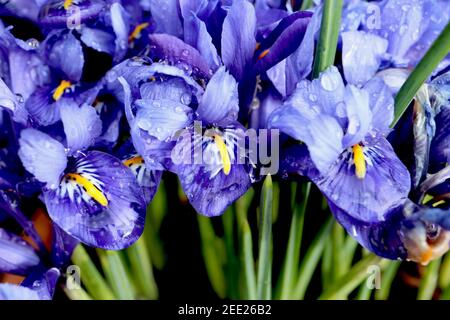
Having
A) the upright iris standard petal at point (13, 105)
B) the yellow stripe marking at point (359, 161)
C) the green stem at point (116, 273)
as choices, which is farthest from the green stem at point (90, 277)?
the yellow stripe marking at point (359, 161)

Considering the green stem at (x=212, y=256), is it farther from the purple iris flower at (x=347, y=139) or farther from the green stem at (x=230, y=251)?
the purple iris flower at (x=347, y=139)

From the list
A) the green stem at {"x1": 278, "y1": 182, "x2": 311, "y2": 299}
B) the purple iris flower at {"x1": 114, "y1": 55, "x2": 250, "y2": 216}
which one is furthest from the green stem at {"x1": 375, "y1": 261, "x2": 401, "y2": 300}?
the purple iris flower at {"x1": 114, "y1": 55, "x2": 250, "y2": 216}

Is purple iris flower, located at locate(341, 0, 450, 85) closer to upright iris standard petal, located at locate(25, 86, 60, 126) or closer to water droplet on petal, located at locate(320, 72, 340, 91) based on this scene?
water droplet on petal, located at locate(320, 72, 340, 91)

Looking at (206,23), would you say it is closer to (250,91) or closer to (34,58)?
(250,91)

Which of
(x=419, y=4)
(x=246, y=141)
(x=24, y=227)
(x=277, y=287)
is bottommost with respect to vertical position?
(x=277, y=287)

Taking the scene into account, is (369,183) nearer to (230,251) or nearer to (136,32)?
(230,251)

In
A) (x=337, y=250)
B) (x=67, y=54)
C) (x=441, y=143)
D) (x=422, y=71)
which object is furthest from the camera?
(x=337, y=250)

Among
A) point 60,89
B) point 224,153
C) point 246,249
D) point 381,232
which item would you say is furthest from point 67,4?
point 381,232
